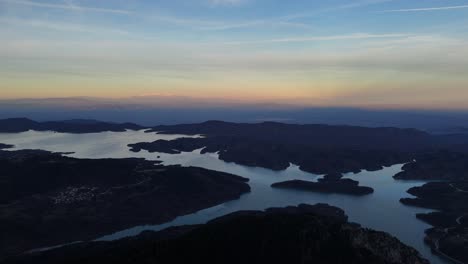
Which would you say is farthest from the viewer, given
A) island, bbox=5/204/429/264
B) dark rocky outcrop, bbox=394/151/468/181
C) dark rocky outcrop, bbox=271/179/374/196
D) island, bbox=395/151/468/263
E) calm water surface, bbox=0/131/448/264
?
dark rocky outcrop, bbox=394/151/468/181

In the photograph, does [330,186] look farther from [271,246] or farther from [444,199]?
[271,246]

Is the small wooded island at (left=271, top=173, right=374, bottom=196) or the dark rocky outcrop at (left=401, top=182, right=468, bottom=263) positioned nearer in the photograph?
the dark rocky outcrop at (left=401, top=182, right=468, bottom=263)

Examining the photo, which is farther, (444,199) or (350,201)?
(350,201)

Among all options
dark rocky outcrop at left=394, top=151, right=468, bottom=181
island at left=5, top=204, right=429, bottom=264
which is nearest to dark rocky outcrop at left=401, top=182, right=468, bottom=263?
island at left=5, top=204, right=429, bottom=264

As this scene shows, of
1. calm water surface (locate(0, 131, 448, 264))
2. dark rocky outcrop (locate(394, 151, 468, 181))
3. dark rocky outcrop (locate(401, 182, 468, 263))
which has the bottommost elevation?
calm water surface (locate(0, 131, 448, 264))

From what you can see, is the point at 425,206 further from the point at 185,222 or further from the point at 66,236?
the point at 66,236

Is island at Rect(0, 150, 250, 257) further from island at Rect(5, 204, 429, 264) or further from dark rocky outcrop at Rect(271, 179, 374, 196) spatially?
island at Rect(5, 204, 429, 264)

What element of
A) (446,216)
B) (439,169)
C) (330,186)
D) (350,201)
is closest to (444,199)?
(446,216)
